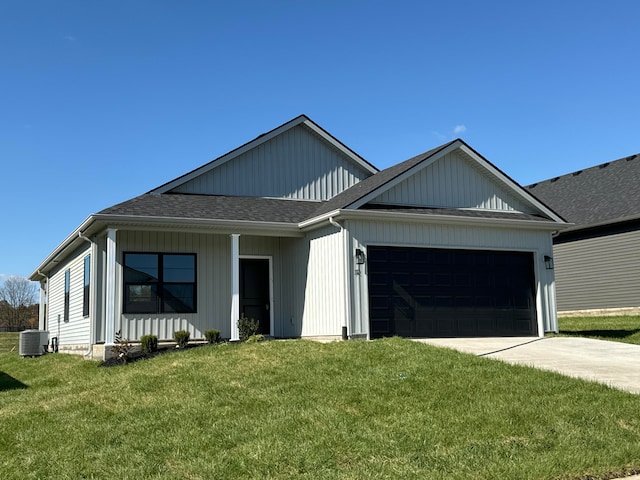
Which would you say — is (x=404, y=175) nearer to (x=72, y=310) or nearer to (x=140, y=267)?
(x=140, y=267)

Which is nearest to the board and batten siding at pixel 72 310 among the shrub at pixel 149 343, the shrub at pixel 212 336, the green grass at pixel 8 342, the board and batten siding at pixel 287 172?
the shrub at pixel 149 343

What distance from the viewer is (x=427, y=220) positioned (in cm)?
1602

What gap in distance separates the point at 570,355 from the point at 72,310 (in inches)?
555

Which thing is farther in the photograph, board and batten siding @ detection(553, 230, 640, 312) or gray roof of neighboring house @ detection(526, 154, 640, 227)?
gray roof of neighboring house @ detection(526, 154, 640, 227)

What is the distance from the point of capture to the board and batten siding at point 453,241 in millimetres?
15188

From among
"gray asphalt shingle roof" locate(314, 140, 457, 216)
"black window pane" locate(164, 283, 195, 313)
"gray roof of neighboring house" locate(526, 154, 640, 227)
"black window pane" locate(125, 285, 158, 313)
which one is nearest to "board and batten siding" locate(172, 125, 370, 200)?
"gray asphalt shingle roof" locate(314, 140, 457, 216)

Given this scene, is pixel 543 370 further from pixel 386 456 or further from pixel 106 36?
pixel 106 36

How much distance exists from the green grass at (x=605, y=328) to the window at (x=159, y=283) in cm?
1009

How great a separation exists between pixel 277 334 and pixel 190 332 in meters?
2.36

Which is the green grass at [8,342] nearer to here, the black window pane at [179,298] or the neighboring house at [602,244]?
the black window pane at [179,298]

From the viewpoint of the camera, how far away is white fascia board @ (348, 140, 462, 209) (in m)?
15.5

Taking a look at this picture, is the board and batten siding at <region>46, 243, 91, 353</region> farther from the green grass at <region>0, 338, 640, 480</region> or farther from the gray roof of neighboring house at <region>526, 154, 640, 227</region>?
the gray roof of neighboring house at <region>526, 154, 640, 227</region>

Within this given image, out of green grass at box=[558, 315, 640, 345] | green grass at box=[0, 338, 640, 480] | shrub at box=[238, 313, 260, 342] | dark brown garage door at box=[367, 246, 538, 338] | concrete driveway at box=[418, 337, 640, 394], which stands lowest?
green grass at box=[0, 338, 640, 480]

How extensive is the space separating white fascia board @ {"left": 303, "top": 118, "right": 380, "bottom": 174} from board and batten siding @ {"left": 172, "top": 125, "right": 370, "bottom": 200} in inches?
5.1
